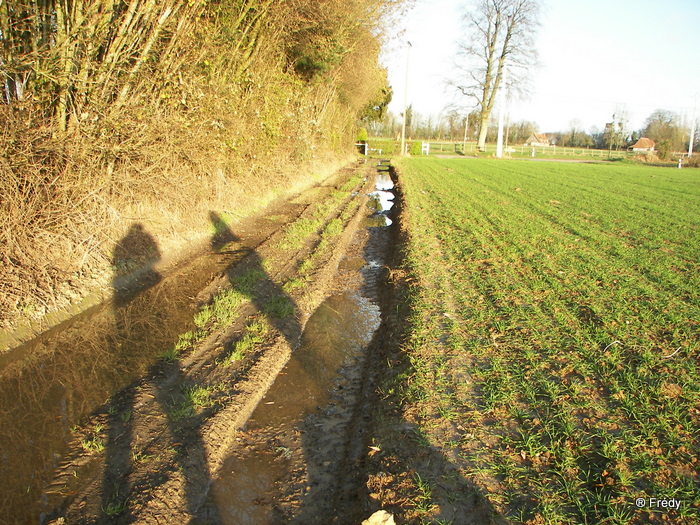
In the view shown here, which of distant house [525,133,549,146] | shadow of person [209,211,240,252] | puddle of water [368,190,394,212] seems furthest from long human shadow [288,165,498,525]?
distant house [525,133,549,146]

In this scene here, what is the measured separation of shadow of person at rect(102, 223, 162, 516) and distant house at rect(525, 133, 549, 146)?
77.5 m

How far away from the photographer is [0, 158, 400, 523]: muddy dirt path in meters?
2.79

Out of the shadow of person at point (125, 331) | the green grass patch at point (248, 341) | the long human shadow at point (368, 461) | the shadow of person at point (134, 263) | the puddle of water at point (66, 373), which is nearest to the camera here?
the long human shadow at point (368, 461)

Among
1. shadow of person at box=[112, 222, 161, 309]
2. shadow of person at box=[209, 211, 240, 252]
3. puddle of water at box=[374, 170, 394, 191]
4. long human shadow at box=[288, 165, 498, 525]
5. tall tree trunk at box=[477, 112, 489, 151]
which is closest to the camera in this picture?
long human shadow at box=[288, 165, 498, 525]

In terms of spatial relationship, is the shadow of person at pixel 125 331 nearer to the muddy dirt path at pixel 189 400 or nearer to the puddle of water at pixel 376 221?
the muddy dirt path at pixel 189 400

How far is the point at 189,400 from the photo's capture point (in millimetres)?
3617

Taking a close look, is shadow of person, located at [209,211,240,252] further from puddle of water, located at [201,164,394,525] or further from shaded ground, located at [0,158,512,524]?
puddle of water, located at [201,164,394,525]

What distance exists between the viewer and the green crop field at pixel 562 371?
262 centimetres

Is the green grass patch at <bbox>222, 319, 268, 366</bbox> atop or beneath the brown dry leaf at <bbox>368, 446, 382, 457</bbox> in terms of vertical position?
atop

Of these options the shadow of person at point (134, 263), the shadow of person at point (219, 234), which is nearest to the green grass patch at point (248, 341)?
the shadow of person at point (134, 263)

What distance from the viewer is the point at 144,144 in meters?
7.30

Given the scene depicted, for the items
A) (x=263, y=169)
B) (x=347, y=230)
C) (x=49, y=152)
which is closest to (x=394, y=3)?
(x=263, y=169)

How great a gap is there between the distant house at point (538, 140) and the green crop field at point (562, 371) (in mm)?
75302

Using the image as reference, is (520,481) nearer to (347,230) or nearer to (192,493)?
(192,493)
